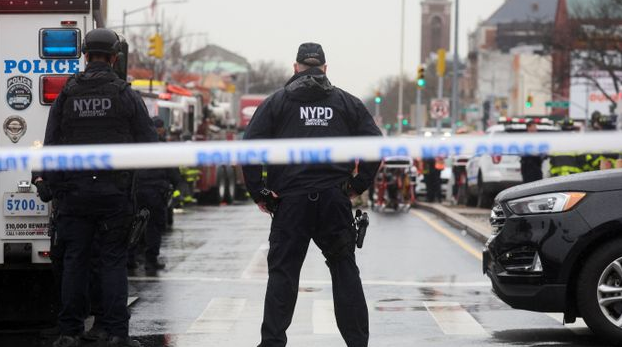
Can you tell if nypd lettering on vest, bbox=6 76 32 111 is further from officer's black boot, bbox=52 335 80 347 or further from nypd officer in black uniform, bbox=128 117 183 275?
nypd officer in black uniform, bbox=128 117 183 275

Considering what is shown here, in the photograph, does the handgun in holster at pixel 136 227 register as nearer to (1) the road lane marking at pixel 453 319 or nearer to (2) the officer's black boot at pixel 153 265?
(1) the road lane marking at pixel 453 319

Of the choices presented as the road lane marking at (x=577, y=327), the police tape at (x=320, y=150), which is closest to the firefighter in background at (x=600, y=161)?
the road lane marking at (x=577, y=327)

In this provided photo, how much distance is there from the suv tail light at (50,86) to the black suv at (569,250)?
324 cm

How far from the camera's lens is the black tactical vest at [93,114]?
8.41m

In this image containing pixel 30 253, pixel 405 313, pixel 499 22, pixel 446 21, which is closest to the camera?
pixel 30 253

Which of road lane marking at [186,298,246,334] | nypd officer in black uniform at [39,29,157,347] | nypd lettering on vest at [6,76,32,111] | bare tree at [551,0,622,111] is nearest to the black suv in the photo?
road lane marking at [186,298,246,334]

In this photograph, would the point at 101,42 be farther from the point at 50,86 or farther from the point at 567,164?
the point at 567,164

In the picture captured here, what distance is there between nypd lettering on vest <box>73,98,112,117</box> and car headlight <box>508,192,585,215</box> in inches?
111

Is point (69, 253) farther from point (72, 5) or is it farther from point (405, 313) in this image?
point (405, 313)

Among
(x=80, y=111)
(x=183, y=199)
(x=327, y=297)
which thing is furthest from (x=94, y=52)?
(x=183, y=199)

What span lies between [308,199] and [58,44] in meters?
2.73

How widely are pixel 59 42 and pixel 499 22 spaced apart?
491 feet

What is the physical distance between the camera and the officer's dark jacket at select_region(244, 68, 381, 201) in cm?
786

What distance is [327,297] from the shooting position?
480 inches
